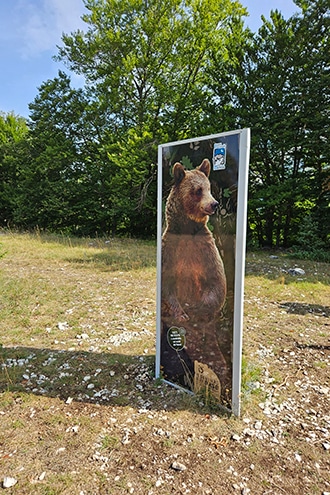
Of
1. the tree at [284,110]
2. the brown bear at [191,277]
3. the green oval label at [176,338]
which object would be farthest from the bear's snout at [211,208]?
the tree at [284,110]

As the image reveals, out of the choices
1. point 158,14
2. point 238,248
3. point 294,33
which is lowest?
point 238,248

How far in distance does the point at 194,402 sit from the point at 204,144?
210 cm

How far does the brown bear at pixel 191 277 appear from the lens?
2340 millimetres

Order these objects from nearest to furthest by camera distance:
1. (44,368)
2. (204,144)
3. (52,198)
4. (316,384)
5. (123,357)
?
1. (204,144)
2. (316,384)
3. (44,368)
4. (123,357)
5. (52,198)

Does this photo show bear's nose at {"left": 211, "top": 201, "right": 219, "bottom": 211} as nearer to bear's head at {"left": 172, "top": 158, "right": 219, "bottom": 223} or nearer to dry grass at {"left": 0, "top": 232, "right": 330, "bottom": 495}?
bear's head at {"left": 172, "top": 158, "right": 219, "bottom": 223}

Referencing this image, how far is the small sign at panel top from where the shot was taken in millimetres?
2164

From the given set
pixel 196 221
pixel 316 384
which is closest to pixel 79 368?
pixel 196 221

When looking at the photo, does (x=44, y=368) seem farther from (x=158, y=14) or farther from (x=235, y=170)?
(x=158, y=14)

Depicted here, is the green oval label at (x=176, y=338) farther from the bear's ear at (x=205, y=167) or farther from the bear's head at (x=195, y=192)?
the bear's ear at (x=205, y=167)

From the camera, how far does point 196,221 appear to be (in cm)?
242

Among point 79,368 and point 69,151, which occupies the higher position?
point 69,151

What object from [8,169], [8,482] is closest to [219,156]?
[8,482]

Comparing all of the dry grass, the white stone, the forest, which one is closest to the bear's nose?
the dry grass

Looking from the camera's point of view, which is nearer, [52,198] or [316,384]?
[316,384]
